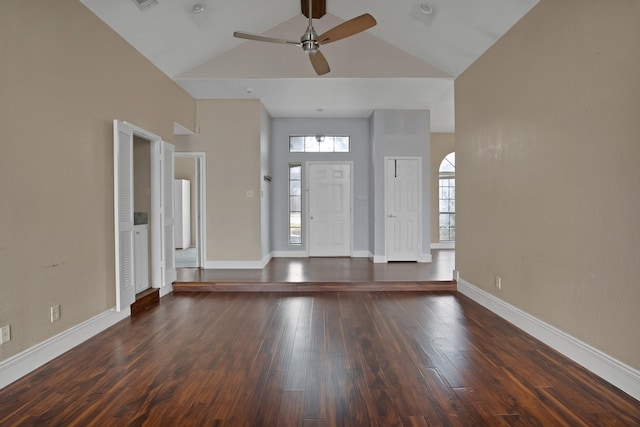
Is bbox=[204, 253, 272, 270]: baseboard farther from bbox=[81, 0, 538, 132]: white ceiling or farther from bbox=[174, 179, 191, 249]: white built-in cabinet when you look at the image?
bbox=[174, 179, 191, 249]: white built-in cabinet

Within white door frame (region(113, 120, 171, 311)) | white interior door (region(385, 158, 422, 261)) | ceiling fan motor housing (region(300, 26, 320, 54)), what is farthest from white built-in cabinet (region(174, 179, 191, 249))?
ceiling fan motor housing (region(300, 26, 320, 54))

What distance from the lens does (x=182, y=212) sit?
9555 millimetres

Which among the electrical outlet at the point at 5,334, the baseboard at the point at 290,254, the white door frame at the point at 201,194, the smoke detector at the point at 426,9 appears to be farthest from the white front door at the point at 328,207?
the electrical outlet at the point at 5,334

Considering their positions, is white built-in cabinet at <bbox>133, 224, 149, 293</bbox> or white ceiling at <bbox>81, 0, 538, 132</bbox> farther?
white built-in cabinet at <bbox>133, 224, 149, 293</bbox>

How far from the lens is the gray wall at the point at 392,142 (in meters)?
6.75

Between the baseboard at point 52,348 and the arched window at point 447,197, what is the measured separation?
7303 millimetres

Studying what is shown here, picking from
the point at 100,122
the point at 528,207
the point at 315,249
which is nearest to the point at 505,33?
the point at 528,207

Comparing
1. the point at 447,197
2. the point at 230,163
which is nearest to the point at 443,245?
the point at 447,197

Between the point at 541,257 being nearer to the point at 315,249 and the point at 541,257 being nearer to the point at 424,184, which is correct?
the point at 424,184

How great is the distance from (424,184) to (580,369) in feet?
14.9

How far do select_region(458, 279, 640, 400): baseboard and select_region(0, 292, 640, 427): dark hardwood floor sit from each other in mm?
74

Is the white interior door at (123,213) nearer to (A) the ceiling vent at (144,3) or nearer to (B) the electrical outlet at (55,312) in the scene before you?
(B) the electrical outlet at (55,312)

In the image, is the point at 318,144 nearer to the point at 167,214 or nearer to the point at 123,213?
the point at 167,214

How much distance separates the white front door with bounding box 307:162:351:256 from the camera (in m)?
7.50
